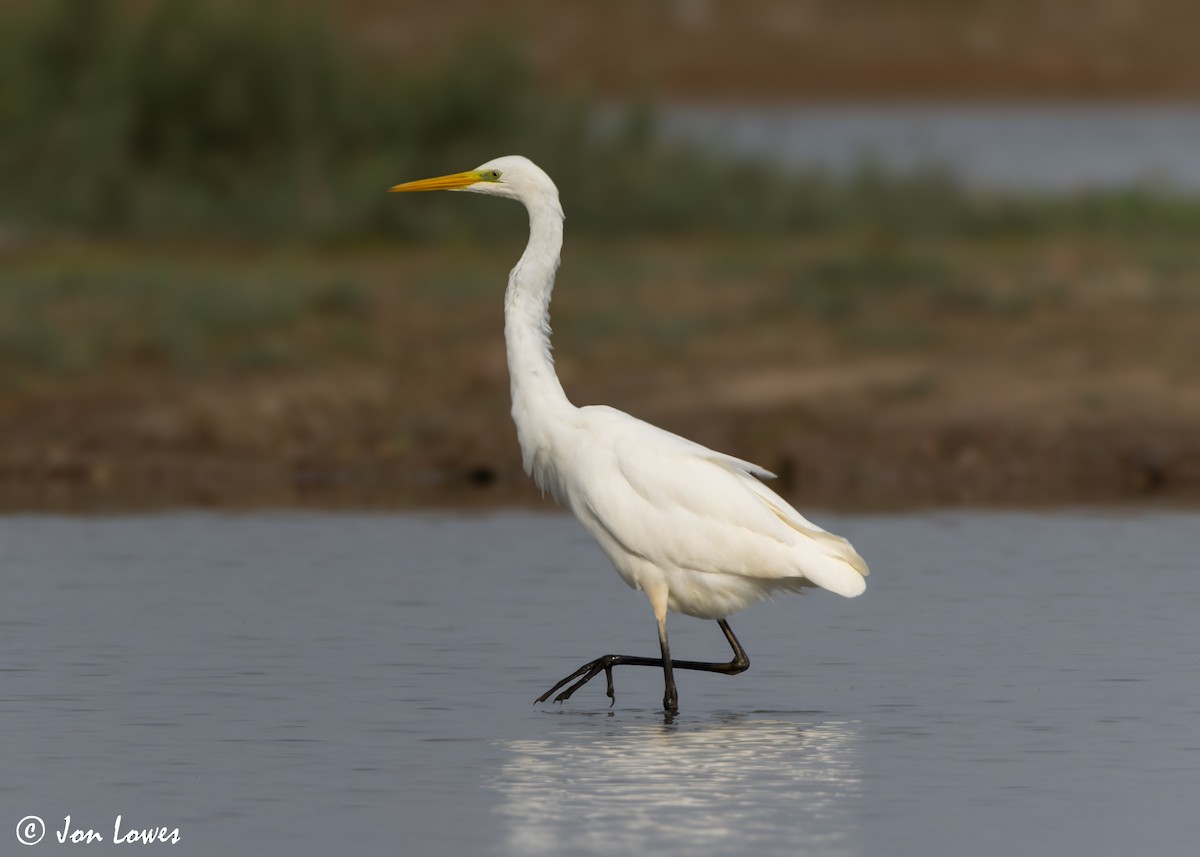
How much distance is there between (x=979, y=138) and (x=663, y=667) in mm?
30177

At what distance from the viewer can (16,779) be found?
8.13 metres

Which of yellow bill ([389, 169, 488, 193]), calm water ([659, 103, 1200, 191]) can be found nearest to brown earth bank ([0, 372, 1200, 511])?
yellow bill ([389, 169, 488, 193])

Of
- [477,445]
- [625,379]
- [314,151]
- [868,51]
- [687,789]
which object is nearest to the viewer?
[687,789]

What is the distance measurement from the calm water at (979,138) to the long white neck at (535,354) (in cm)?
1515

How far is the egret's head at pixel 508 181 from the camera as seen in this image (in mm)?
10156

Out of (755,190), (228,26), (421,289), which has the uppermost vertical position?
(228,26)

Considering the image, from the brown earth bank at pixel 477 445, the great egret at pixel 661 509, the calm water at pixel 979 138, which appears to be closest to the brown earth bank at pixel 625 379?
the brown earth bank at pixel 477 445

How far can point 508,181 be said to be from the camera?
33.6 feet

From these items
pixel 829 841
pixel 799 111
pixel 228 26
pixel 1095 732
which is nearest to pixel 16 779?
pixel 829 841

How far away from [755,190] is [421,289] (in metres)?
5.92

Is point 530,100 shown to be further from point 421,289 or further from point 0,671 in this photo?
point 0,671

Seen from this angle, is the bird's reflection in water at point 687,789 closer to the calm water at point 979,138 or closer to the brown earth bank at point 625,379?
the brown earth bank at point 625,379

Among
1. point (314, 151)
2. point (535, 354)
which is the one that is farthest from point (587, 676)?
point (314, 151)

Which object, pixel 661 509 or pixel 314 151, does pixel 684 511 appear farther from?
pixel 314 151
